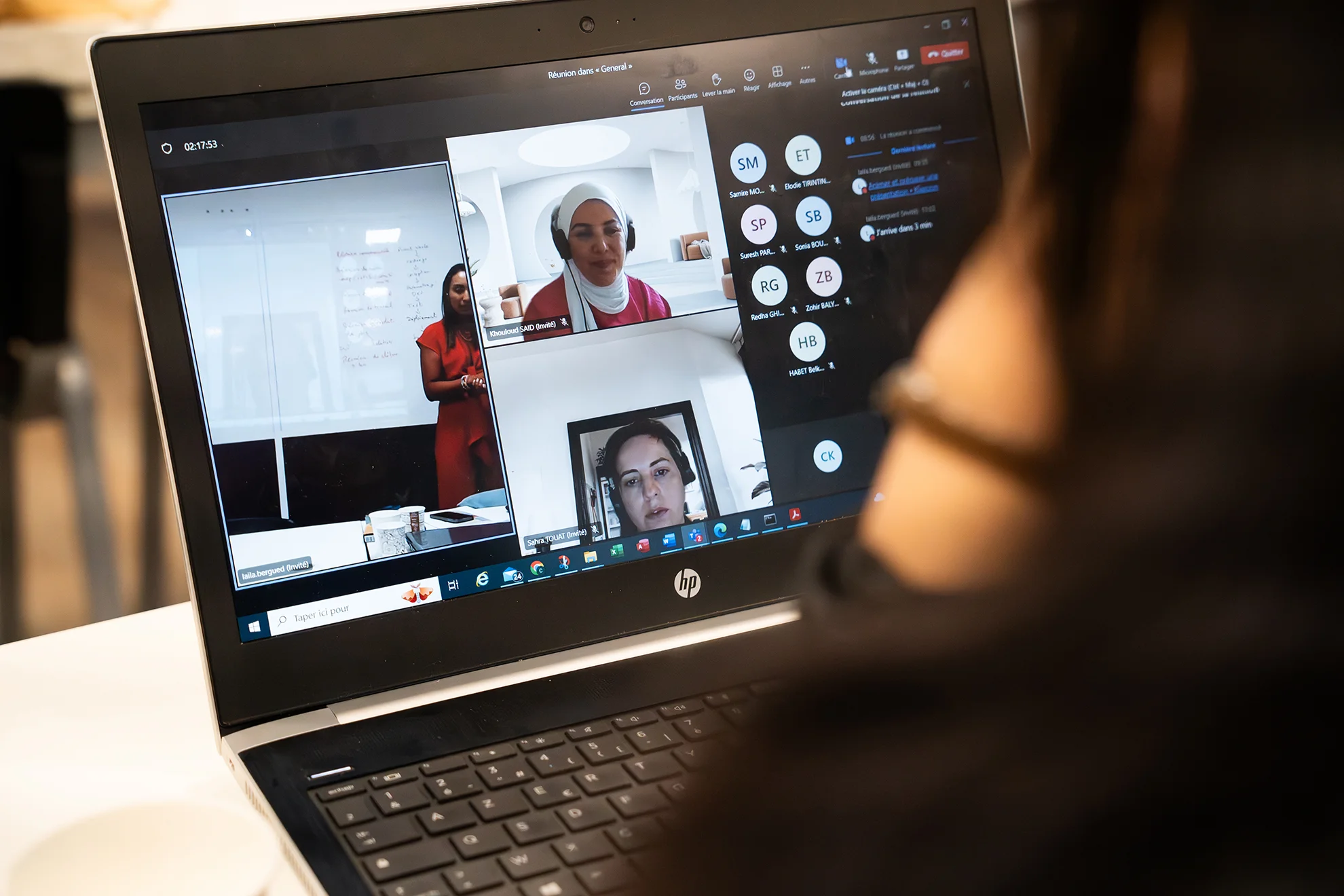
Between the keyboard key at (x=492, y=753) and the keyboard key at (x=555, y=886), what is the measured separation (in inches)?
4.2

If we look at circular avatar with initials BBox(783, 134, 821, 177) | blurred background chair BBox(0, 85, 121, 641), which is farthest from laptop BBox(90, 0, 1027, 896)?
blurred background chair BBox(0, 85, 121, 641)

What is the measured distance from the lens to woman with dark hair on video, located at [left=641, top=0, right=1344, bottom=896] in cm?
18

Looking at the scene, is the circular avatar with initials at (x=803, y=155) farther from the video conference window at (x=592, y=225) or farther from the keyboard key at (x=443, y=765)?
the keyboard key at (x=443, y=765)

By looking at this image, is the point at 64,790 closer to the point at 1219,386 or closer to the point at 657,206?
the point at 657,206

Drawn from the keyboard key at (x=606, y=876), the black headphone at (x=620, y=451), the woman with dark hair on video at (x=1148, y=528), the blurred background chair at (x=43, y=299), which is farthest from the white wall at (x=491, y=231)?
the blurred background chair at (x=43, y=299)

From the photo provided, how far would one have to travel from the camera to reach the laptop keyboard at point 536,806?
17.9 inches

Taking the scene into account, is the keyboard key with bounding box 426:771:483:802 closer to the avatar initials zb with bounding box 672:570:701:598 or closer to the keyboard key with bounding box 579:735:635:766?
the keyboard key with bounding box 579:735:635:766

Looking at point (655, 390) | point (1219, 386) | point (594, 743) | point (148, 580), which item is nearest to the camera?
point (1219, 386)

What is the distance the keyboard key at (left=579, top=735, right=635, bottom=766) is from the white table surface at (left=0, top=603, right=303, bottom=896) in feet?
0.48

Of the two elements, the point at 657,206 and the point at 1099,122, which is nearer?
the point at 1099,122

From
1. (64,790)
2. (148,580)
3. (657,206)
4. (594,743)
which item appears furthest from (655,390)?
(148,580)

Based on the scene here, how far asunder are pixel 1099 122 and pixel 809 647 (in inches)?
4.3

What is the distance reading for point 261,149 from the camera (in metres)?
0.60

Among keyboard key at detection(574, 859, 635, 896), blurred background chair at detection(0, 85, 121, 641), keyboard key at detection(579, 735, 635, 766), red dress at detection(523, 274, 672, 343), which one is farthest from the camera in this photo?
blurred background chair at detection(0, 85, 121, 641)
